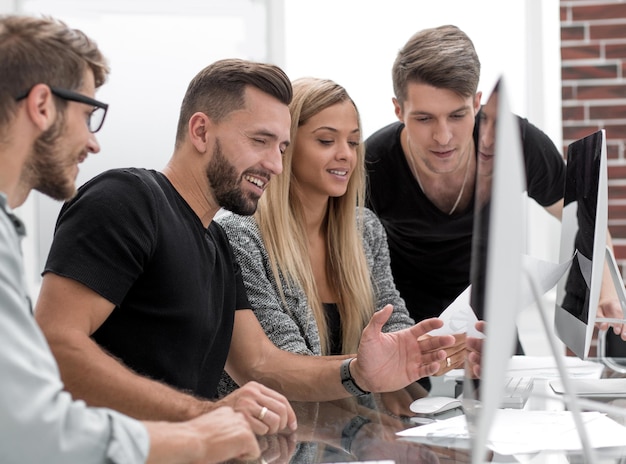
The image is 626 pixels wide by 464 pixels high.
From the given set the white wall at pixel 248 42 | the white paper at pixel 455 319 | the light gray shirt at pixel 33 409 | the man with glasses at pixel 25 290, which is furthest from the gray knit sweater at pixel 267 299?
the white wall at pixel 248 42

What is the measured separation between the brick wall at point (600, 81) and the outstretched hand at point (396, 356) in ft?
6.06

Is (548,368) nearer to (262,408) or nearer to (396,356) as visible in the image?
(396,356)

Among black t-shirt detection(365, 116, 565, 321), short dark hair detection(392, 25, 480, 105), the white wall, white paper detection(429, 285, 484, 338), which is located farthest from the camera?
the white wall

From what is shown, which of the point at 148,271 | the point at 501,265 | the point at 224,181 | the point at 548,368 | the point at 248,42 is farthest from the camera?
the point at 248,42

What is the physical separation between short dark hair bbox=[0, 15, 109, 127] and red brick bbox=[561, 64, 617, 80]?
8.92ft

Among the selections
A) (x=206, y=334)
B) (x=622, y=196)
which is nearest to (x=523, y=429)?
(x=206, y=334)

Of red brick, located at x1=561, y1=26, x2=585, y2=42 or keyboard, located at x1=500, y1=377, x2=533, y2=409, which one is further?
red brick, located at x1=561, y1=26, x2=585, y2=42

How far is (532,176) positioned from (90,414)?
1.79 m

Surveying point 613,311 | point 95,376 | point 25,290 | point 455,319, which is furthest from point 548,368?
point 25,290

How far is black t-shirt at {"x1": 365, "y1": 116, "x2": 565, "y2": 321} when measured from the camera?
258cm

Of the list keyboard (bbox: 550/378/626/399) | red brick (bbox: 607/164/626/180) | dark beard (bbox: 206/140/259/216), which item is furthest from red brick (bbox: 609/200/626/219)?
dark beard (bbox: 206/140/259/216)

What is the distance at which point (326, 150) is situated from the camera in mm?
2229

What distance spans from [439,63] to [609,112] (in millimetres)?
1438

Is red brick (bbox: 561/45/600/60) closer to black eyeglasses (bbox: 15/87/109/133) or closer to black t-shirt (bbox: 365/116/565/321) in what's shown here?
black t-shirt (bbox: 365/116/565/321)
